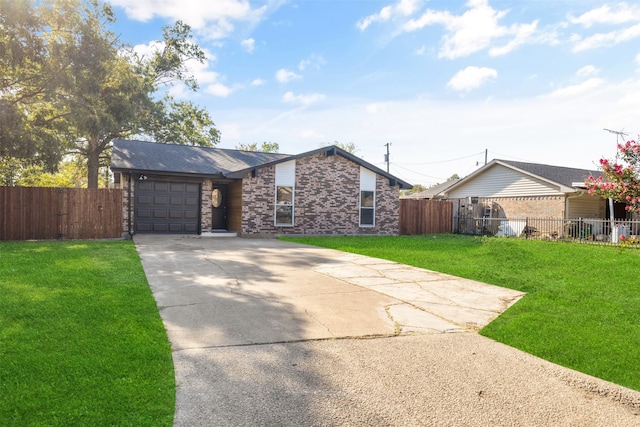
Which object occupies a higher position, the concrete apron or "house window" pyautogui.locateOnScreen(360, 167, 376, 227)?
"house window" pyautogui.locateOnScreen(360, 167, 376, 227)

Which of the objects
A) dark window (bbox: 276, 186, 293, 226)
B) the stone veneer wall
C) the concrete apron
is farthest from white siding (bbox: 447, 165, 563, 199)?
the concrete apron

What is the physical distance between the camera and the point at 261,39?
636 inches

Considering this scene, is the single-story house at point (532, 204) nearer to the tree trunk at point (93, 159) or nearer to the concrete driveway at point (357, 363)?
the concrete driveway at point (357, 363)

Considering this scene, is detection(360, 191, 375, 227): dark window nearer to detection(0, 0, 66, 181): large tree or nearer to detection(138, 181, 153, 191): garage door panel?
detection(138, 181, 153, 191): garage door panel

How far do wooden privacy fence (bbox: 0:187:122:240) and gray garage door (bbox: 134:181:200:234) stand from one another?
0.98 meters

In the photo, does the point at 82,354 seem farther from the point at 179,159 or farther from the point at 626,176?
the point at 179,159

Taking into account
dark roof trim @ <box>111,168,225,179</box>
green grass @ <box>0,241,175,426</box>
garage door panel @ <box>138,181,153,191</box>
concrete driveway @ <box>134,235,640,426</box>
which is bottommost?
concrete driveway @ <box>134,235,640,426</box>

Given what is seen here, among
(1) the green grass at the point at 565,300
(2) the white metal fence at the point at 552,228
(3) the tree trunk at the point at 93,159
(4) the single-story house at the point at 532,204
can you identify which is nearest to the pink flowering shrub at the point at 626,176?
(1) the green grass at the point at 565,300

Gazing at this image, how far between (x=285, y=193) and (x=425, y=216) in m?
8.31

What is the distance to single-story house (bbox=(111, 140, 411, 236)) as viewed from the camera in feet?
52.4

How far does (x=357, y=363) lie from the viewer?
3.75 meters

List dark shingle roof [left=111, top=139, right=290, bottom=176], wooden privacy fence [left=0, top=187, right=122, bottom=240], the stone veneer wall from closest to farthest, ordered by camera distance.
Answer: wooden privacy fence [left=0, top=187, right=122, bottom=240], dark shingle roof [left=111, top=139, right=290, bottom=176], the stone veneer wall

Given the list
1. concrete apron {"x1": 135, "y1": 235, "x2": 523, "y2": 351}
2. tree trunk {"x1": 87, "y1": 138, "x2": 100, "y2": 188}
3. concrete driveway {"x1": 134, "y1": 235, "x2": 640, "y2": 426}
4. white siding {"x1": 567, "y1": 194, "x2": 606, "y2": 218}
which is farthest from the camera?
tree trunk {"x1": 87, "y1": 138, "x2": 100, "y2": 188}

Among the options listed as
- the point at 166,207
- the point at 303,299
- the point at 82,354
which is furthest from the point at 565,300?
the point at 166,207
